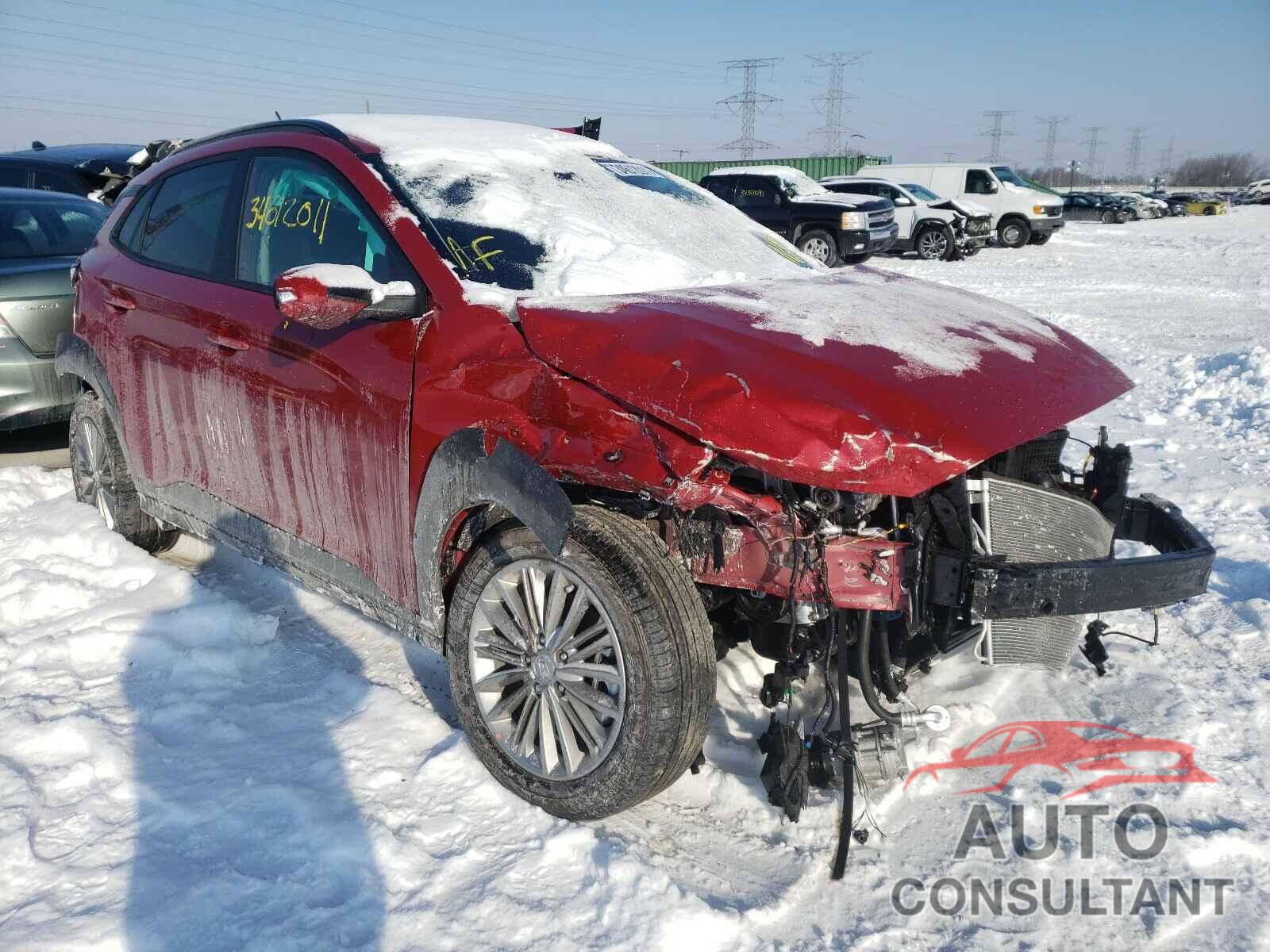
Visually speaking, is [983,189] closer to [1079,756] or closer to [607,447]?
[1079,756]

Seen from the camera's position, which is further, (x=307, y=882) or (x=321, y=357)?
(x=321, y=357)

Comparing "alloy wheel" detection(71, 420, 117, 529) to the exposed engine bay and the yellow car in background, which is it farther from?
the yellow car in background

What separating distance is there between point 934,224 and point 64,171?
1535 centimetres

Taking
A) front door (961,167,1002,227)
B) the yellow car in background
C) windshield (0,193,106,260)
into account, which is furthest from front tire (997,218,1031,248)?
the yellow car in background

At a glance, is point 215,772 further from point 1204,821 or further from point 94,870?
point 1204,821

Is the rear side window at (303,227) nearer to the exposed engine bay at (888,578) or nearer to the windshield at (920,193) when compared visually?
the exposed engine bay at (888,578)

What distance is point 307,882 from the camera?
226 cm

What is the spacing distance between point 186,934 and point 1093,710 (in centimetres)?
263

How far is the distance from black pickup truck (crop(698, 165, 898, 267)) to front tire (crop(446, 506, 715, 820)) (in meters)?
14.6

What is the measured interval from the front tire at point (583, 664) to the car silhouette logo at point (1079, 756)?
862mm

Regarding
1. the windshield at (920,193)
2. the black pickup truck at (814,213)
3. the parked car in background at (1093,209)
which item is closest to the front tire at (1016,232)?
the windshield at (920,193)

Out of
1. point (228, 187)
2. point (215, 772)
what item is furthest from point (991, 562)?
point (228, 187)

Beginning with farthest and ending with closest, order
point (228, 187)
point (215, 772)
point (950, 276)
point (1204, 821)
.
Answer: point (950, 276) → point (228, 187) → point (215, 772) → point (1204, 821)

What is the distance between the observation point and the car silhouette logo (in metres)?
2.69
